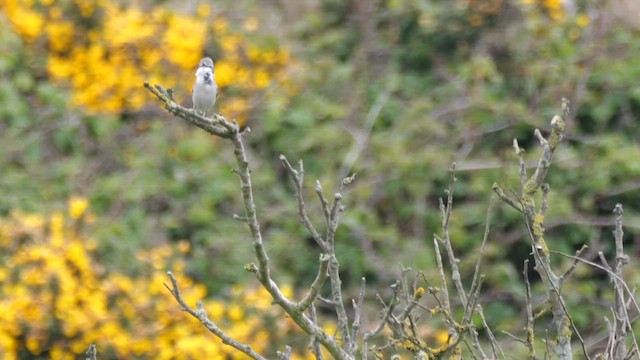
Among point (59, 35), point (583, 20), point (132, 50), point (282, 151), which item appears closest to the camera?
point (282, 151)

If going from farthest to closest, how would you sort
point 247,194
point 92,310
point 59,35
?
point 59,35 < point 92,310 < point 247,194

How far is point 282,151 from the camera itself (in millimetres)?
8727

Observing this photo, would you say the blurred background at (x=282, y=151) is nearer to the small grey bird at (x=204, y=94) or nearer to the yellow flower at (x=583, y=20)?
the yellow flower at (x=583, y=20)

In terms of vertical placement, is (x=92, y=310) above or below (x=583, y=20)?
above

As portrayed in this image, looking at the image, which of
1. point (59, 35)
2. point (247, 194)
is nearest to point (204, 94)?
point (247, 194)

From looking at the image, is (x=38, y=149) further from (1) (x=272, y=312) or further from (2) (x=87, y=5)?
(1) (x=272, y=312)

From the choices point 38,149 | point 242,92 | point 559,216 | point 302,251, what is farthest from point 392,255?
point 38,149

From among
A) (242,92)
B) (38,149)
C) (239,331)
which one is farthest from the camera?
(242,92)

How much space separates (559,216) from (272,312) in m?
2.35

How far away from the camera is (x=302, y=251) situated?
792 cm

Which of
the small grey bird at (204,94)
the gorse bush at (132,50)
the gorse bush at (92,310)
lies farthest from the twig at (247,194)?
the gorse bush at (132,50)

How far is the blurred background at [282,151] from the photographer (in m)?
6.90

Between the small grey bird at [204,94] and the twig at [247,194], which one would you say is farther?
the small grey bird at [204,94]

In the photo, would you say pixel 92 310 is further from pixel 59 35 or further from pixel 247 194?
pixel 247 194
